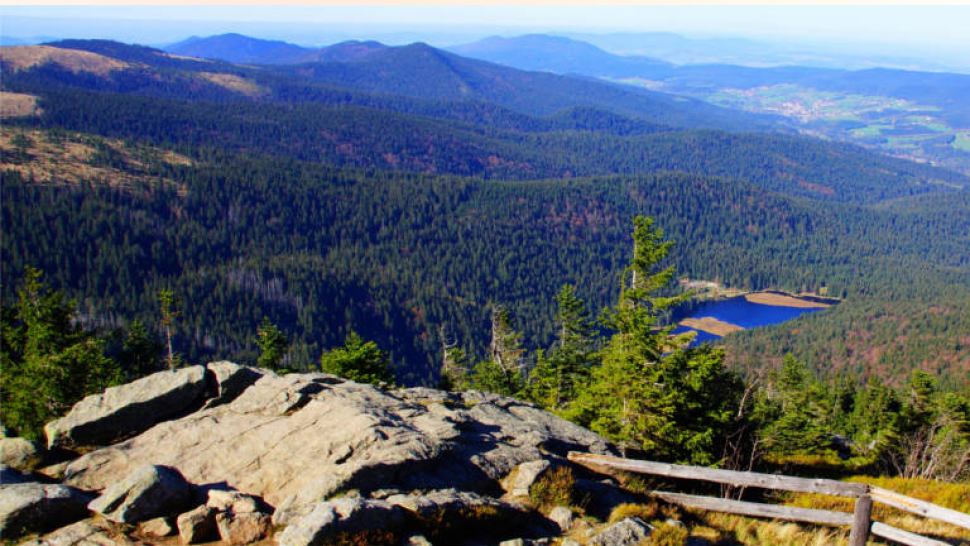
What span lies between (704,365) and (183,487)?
2269 cm

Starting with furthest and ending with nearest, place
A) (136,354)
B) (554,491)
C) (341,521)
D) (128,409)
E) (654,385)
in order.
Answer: (136,354)
(654,385)
(128,409)
(554,491)
(341,521)

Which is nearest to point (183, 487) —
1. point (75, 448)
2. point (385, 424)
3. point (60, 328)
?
point (385, 424)

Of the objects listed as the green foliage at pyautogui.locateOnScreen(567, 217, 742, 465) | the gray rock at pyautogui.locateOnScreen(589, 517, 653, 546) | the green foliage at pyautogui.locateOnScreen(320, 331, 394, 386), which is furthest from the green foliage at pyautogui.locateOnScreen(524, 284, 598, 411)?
the gray rock at pyautogui.locateOnScreen(589, 517, 653, 546)

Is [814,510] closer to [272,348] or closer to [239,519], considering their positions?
[239,519]

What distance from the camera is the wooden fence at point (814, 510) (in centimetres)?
1393

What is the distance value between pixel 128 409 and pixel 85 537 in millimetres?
8995

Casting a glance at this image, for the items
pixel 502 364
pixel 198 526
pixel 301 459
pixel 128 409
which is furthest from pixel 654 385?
pixel 502 364

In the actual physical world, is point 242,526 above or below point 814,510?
below

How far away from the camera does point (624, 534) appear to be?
579 inches

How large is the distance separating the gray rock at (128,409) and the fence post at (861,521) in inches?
932

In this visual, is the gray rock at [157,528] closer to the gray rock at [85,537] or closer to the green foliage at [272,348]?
the gray rock at [85,537]

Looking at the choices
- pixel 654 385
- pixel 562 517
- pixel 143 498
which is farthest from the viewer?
pixel 654 385

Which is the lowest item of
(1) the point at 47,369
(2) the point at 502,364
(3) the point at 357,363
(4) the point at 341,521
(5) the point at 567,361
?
(2) the point at 502,364

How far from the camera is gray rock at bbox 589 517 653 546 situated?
14398 mm
